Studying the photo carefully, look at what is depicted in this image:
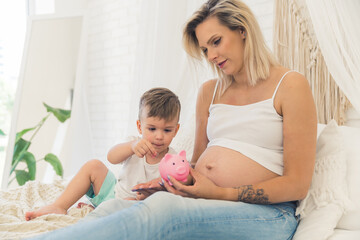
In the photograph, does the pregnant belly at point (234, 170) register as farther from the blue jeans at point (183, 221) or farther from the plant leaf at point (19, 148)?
the plant leaf at point (19, 148)

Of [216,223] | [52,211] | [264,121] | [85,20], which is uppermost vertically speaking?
[85,20]

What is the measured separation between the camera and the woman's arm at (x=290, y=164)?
1185mm

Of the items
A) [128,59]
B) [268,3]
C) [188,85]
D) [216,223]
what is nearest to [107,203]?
[216,223]

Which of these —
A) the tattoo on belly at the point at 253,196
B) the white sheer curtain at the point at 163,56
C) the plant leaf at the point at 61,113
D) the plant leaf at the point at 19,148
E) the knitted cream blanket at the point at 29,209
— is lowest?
the plant leaf at the point at 19,148

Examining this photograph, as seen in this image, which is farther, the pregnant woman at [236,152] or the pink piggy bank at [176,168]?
the pink piggy bank at [176,168]

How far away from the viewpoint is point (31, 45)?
3.17 metres

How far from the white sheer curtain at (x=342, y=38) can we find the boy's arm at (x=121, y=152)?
0.86m

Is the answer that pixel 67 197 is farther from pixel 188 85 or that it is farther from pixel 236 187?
pixel 188 85

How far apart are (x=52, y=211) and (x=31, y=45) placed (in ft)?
7.31

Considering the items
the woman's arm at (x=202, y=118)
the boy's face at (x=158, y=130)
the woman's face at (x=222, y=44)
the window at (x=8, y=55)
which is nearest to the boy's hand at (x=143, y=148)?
the boy's face at (x=158, y=130)

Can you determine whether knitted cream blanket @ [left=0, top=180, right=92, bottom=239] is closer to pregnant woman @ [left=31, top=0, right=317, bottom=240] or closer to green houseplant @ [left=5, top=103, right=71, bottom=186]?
pregnant woman @ [left=31, top=0, right=317, bottom=240]

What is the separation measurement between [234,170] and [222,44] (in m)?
0.49

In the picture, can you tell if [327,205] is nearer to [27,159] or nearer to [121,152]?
[121,152]

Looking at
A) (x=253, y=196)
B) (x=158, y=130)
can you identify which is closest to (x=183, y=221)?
(x=253, y=196)
